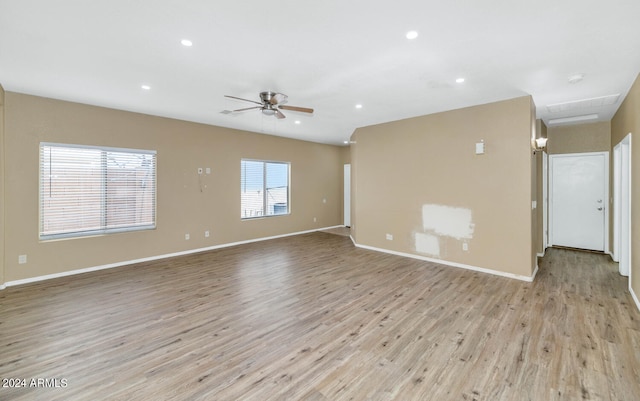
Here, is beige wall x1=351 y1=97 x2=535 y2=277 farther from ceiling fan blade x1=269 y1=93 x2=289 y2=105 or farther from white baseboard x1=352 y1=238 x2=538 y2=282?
ceiling fan blade x1=269 y1=93 x2=289 y2=105

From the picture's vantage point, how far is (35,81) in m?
3.62

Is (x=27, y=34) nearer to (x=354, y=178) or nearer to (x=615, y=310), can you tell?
(x=354, y=178)

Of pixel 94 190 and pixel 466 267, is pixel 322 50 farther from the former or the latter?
pixel 94 190

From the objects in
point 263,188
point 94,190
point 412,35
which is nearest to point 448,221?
point 412,35

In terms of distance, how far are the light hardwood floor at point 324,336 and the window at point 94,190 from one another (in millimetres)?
946

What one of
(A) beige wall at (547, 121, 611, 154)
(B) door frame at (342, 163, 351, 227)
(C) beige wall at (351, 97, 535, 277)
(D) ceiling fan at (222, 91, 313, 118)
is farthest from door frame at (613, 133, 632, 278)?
(B) door frame at (342, 163, 351, 227)

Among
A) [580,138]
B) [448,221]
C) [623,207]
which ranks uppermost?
[580,138]

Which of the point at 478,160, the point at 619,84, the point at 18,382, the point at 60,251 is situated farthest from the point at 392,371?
the point at 60,251

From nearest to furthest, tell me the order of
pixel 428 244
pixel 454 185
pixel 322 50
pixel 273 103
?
pixel 322 50
pixel 273 103
pixel 454 185
pixel 428 244

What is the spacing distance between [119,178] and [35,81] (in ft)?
6.13

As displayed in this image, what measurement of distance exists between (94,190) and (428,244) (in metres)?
6.03

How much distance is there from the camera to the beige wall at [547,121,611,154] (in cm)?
561

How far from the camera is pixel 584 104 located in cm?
441

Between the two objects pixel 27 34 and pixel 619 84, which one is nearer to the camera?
pixel 27 34
